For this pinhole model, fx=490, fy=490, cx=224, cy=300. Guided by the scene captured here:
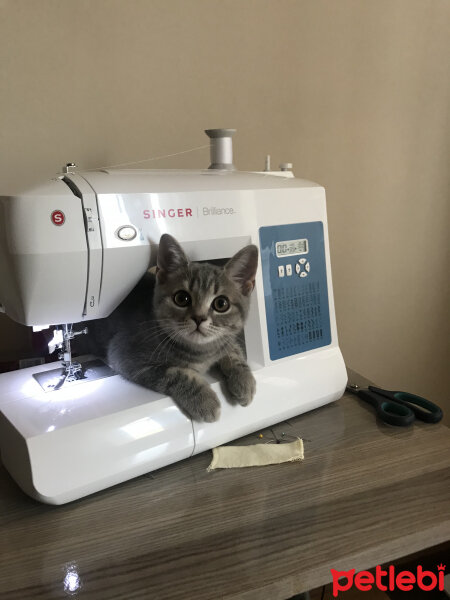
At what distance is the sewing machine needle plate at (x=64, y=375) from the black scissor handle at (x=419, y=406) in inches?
22.0

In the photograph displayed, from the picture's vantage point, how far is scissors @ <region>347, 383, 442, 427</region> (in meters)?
0.92

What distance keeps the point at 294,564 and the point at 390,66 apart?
1270mm

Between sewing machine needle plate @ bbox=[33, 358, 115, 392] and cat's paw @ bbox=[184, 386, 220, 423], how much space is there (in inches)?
6.6

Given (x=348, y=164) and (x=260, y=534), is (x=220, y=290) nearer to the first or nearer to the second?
(x=260, y=534)

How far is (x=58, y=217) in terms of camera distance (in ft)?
2.14

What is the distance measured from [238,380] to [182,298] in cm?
17

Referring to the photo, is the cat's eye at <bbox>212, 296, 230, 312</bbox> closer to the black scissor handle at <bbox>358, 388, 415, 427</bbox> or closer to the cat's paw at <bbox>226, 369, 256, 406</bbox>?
the cat's paw at <bbox>226, 369, 256, 406</bbox>

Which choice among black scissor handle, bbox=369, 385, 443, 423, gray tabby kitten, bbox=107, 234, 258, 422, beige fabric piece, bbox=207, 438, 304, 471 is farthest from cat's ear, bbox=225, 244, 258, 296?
black scissor handle, bbox=369, 385, 443, 423

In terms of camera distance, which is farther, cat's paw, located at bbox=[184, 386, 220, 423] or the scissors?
the scissors

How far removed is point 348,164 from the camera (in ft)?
4.51

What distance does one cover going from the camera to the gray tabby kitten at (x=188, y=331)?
0.80 m

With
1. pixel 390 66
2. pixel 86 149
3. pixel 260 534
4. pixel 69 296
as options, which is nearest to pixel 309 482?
pixel 260 534

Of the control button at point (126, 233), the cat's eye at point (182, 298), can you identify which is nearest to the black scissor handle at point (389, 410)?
the cat's eye at point (182, 298)

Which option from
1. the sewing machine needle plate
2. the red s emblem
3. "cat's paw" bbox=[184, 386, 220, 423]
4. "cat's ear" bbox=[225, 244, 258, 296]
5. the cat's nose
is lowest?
"cat's paw" bbox=[184, 386, 220, 423]
